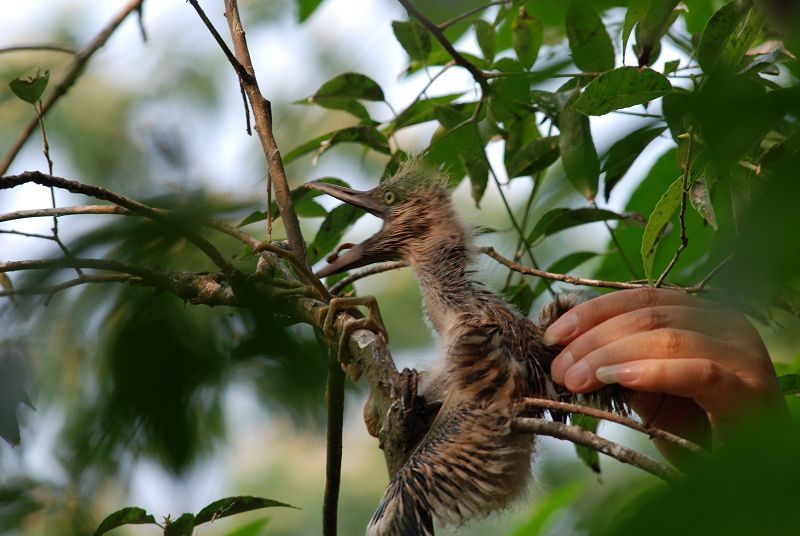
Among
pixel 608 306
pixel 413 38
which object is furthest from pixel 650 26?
pixel 413 38

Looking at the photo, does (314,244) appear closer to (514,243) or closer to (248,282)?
(514,243)

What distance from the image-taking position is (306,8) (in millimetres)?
1909

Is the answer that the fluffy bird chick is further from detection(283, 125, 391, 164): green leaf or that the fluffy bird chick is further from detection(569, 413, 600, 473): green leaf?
detection(569, 413, 600, 473): green leaf

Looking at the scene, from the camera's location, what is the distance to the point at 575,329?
1.13 m

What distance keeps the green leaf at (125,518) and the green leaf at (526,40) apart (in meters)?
1.14

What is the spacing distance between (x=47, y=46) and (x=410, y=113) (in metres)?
0.74

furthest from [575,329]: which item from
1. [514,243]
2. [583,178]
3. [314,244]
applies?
[514,243]

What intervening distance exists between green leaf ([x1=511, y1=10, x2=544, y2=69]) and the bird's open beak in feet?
1.42

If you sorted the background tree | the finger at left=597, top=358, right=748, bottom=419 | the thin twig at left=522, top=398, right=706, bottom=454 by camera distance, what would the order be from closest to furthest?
the background tree → the thin twig at left=522, top=398, right=706, bottom=454 → the finger at left=597, top=358, right=748, bottom=419

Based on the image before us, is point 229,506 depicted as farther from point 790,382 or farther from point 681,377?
point 790,382

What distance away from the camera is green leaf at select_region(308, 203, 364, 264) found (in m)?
1.60

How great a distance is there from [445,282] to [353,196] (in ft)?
0.85

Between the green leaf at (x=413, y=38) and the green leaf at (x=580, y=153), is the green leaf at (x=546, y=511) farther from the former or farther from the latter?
the green leaf at (x=413, y=38)

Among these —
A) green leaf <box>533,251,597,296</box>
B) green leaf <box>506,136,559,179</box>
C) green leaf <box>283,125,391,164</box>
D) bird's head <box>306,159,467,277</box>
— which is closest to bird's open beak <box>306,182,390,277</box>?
bird's head <box>306,159,467,277</box>
